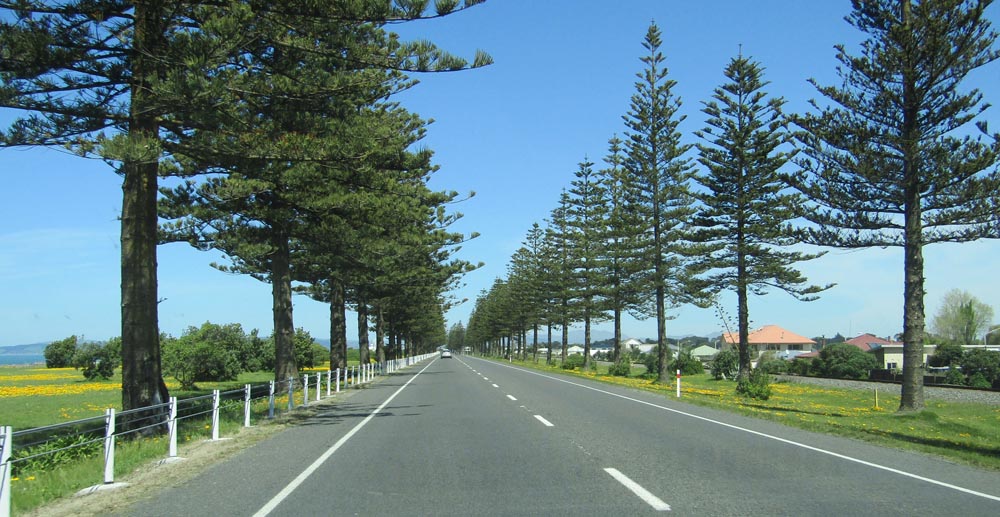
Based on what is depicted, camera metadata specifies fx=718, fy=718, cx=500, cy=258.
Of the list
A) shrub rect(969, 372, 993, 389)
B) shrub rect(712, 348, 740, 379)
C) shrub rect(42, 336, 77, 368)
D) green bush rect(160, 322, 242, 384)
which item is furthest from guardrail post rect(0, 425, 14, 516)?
shrub rect(42, 336, 77, 368)

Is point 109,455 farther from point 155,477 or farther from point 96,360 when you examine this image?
point 96,360

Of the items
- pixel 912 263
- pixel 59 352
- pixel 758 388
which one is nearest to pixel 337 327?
pixel 758 388

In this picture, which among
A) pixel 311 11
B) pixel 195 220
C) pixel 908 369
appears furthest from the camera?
pixel 195 220

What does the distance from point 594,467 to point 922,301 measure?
15323mm

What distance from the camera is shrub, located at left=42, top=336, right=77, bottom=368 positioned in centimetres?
6981

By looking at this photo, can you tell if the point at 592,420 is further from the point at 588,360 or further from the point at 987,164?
the point at 588,360

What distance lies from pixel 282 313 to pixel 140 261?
11993 mm

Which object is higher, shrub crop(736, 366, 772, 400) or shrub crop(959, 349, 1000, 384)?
shrub crop(736, 366, 772, 400)

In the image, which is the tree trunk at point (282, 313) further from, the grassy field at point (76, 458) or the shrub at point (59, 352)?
the shrub at point (59, 352)

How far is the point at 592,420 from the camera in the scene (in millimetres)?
15180

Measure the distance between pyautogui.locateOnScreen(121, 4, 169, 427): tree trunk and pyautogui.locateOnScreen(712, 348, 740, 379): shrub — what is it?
4693 cm

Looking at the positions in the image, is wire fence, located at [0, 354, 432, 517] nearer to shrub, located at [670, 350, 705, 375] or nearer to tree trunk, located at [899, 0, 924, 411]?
tree trunk, located at [899, 0, 924, 411]

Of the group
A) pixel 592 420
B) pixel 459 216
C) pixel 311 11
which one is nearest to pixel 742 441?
pixel 592 420

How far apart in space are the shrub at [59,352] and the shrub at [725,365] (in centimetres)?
5905
